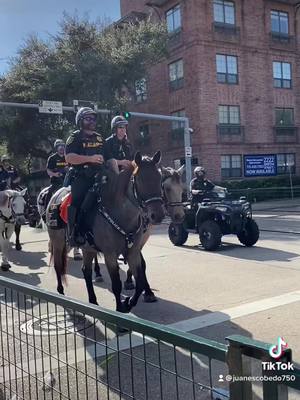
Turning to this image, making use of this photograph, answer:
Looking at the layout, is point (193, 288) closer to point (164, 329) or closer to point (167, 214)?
point (167, 214)

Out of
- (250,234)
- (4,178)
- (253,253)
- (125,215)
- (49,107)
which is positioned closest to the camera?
(125,215)

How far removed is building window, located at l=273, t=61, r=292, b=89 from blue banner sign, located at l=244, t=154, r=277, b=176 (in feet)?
18.3

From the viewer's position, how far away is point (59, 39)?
30.2 meters

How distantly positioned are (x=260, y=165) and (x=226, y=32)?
972 centimetres

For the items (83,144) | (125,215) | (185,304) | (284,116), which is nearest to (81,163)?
(83,144)

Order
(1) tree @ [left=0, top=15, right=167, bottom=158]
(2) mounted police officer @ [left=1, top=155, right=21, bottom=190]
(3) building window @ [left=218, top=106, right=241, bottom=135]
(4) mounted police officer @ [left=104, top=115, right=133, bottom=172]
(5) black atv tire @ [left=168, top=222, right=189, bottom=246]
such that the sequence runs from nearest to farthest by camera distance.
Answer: (4) mounted police officer @ [left=104, top=115, right=133, bottom=172], (2) mounted police officer @ [left=1, top=155, right=21, bottom=190], (5) black atv tire @ [left=168, top=222, right=189, bottom=246], (1) tree @ [left=0, top=15, right=167, bottom=158], (3) building window @ [left=218, top=106, right=241, bottom=135]

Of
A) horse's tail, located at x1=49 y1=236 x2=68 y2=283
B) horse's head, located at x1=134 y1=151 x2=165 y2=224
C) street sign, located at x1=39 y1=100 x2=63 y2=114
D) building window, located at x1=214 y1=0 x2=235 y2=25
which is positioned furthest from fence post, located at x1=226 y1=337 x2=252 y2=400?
building window, located at x1=214 y1=0 x2=235 y2=25

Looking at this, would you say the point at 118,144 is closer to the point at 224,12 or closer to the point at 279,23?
the point at 224,12

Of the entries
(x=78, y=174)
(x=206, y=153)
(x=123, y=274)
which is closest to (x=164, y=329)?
(x=78, y=174)

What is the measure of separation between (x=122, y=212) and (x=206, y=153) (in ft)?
86.3

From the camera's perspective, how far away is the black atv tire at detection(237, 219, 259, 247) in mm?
11656

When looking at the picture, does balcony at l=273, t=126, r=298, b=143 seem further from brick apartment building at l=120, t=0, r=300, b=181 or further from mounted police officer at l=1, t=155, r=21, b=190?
mounted police officer at l=1, t=155, r=21, b=190

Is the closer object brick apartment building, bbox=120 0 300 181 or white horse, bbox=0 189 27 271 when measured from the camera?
white horse, bbox=0 189 27 271

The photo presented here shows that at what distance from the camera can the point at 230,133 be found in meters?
33.2
